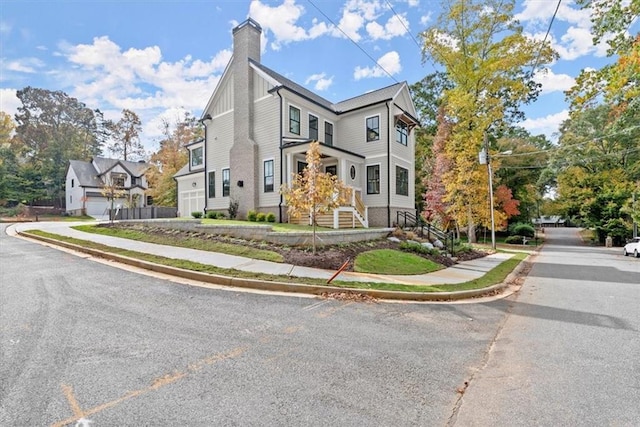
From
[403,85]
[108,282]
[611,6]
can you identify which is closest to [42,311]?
[108,282]

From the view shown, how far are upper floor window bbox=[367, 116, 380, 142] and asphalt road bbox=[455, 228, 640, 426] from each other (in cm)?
1357

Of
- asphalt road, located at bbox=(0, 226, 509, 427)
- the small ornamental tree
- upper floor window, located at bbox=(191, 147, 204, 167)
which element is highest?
upper floor window, located at bbox=(191, 147, 204, 167)

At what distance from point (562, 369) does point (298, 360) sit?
10.2 feet

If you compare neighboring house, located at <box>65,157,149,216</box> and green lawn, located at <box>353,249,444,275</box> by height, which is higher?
neighboring house, located at <box>65,157,149,216</box>

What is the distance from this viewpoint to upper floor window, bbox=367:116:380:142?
61.1 feet

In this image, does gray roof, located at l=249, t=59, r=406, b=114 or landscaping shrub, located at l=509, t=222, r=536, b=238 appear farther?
landscaping shrub, located at l=509, t=222, r=536, b=238

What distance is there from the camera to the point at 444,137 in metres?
25.4

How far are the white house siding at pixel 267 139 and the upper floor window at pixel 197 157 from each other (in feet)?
25.8

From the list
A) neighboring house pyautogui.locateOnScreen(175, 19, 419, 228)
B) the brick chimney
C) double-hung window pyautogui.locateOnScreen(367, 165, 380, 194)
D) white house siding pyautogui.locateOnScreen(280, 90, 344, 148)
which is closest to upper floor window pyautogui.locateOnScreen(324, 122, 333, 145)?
neighboring house pyautogui.locateOnScreen(175, 19, 419, 228)

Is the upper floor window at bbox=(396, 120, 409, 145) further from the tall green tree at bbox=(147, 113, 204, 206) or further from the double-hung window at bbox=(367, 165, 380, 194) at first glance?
the tall green tree at bbox=(147, 113, 204, 206)

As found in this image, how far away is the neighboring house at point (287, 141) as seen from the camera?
56.2 feet

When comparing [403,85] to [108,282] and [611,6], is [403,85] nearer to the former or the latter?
[611,6]

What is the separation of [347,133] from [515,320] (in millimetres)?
16061

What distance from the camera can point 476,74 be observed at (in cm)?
2138
